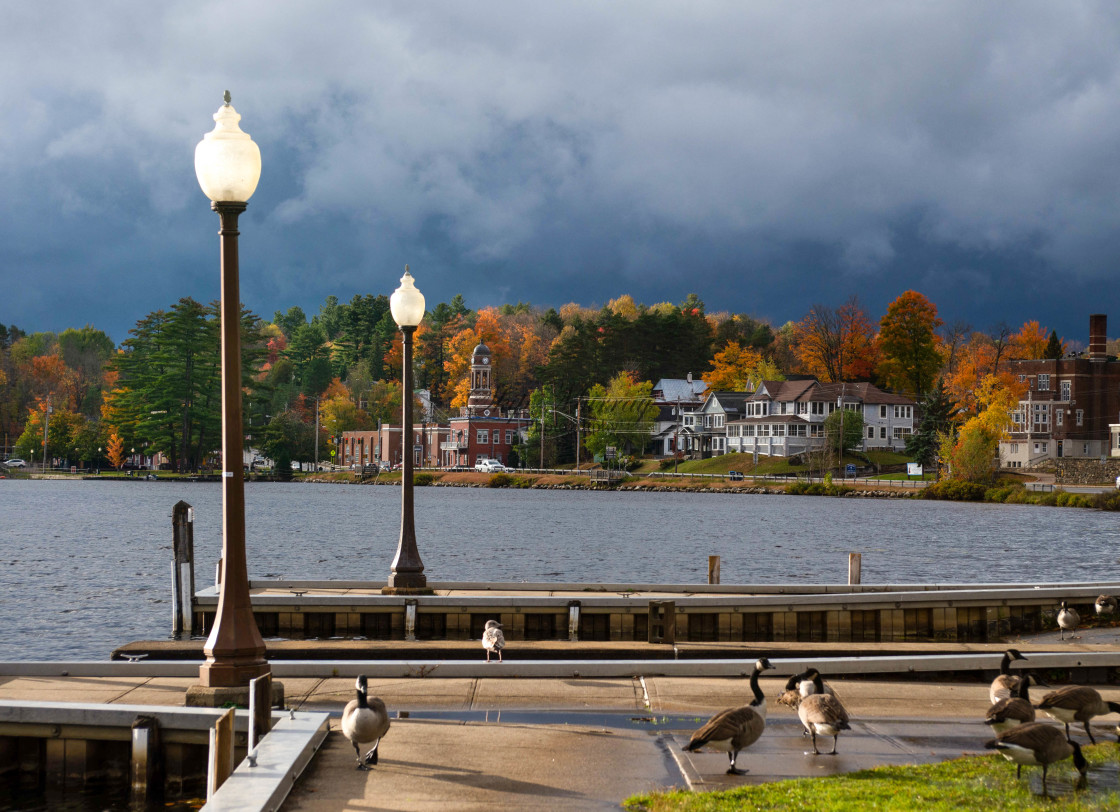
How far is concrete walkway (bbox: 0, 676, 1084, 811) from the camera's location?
9680 mm

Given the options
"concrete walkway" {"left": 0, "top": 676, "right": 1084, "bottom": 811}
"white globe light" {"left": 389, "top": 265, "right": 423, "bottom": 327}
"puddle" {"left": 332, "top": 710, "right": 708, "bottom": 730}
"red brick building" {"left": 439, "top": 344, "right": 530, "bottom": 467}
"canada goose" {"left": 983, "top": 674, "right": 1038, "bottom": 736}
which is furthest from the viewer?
"red brick building" {"left": 439, "top": 344, "right": 530, "bottom": 467}

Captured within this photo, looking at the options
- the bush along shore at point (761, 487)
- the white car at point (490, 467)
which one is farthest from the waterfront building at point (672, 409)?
the white car at point (490, 467)

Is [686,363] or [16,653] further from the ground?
[686,363]

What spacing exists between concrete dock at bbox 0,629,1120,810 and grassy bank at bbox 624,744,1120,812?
41 cm

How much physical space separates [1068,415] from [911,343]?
28473mm

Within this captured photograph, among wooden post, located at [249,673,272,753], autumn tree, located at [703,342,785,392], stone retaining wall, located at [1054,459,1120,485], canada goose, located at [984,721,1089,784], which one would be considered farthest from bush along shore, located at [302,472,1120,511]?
wooden post, located at [249,673,272,753]

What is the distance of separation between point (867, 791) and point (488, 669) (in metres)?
6.40

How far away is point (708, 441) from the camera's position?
14600 centimetres

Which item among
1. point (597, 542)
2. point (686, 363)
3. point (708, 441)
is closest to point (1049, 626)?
point (597, 542)

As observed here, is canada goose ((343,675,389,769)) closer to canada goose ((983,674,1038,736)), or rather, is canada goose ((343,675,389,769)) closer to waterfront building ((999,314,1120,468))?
canada goose ((983,674,1038,736))

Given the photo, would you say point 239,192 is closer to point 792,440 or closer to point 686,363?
point 792,440

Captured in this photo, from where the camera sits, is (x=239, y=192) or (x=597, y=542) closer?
(x=239, y=192)

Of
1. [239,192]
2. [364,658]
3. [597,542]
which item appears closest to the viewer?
[239,192]

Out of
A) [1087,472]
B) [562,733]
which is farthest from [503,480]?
[562,733]
